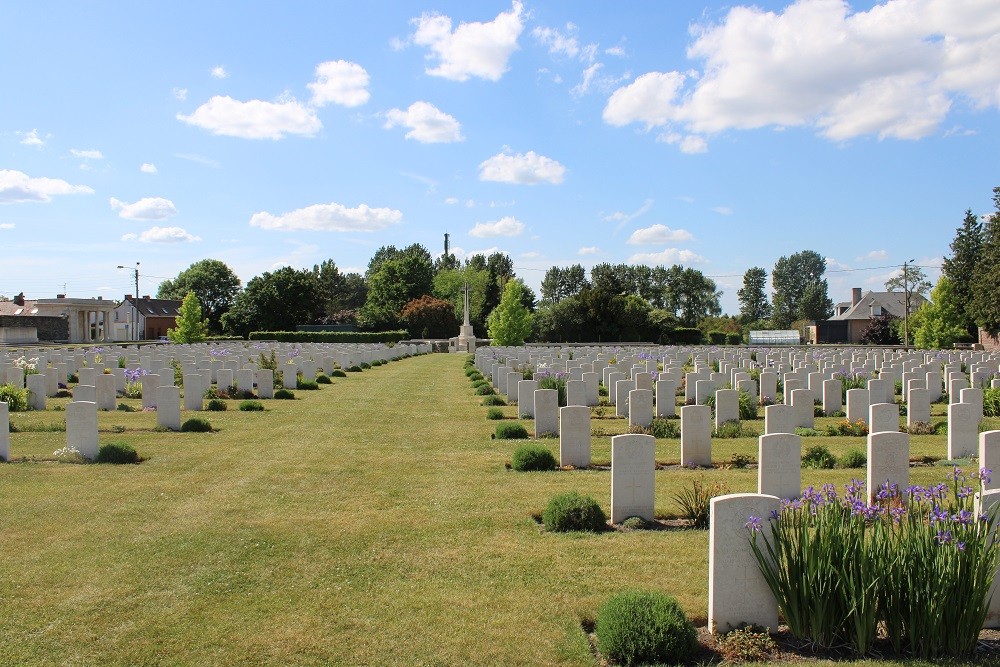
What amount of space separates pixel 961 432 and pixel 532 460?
7.08 metres

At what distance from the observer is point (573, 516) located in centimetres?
847

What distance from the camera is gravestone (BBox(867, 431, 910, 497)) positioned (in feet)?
28.6

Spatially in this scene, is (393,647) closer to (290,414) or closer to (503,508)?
(503,508)

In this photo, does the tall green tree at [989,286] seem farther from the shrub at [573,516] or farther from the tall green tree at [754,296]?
the tall green tree at [754,296]

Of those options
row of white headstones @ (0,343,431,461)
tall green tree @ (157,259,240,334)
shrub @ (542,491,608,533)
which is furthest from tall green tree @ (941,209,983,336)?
tall green tree @ (157,259,240,334)

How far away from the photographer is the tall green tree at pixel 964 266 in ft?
176

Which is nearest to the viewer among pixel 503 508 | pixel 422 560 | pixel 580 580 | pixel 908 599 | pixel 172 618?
pixel 908 599

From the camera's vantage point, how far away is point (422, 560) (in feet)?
24.3

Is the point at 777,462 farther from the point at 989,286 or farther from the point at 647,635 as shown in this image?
the point at 989,286

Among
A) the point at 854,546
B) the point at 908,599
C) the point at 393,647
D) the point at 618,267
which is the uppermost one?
the point at 618,267

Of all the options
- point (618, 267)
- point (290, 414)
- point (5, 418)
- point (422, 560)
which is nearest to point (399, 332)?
point (618, 267)

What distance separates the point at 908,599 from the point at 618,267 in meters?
101

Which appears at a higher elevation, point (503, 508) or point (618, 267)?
point (618, 267)

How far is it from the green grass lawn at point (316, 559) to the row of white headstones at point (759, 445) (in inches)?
19.4
